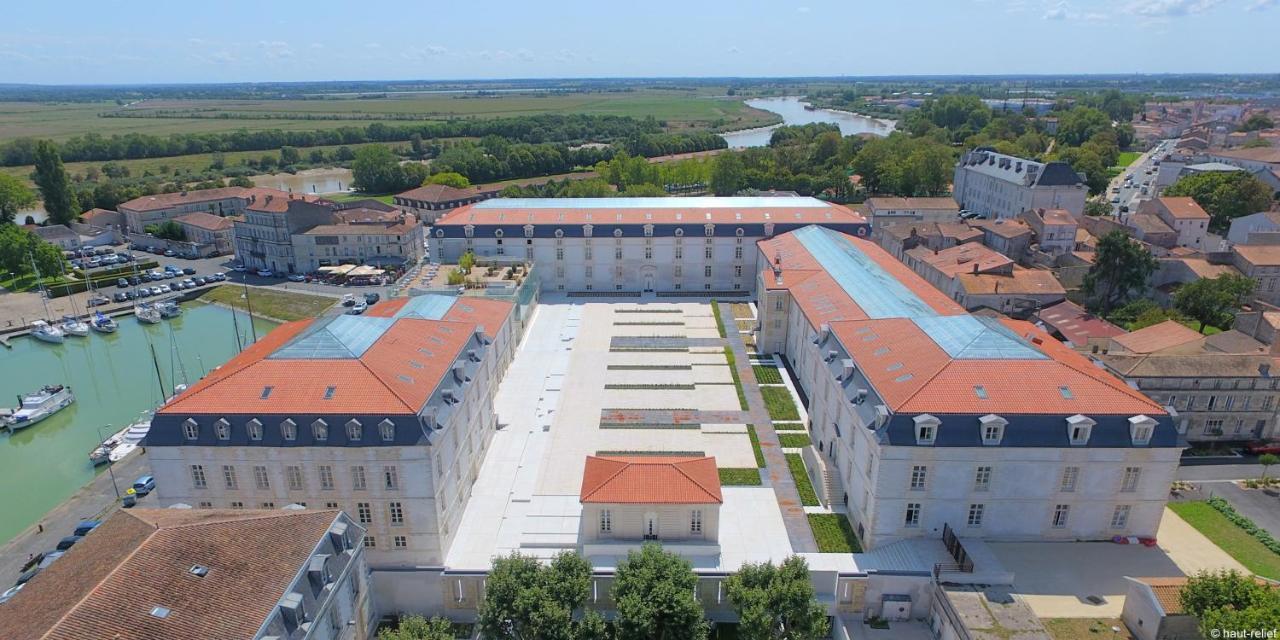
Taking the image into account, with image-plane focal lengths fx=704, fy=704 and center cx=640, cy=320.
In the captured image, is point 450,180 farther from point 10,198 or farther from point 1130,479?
point 1130,479

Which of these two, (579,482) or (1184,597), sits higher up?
(1184,597)

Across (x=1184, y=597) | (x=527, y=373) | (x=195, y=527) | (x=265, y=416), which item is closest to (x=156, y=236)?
(x=527, y=373)

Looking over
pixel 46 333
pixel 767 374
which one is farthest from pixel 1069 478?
pixel 46 333

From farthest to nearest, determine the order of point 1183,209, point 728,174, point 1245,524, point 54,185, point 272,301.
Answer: point 728,174
point 54,185
point 1183,209
point 272,301
point 1245,524

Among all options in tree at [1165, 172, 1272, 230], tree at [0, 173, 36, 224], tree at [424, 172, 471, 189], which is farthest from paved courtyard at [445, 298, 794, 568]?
tree at [0, 173, 36, 224]

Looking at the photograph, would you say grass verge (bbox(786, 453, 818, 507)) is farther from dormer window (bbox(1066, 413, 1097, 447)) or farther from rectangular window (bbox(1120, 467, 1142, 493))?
rectangular window (bbox(1120, 467, 1142, 493))

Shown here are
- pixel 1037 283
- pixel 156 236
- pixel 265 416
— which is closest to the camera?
pixel 265 416

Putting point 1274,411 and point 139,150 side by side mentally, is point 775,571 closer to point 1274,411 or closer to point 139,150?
point 1274,411
